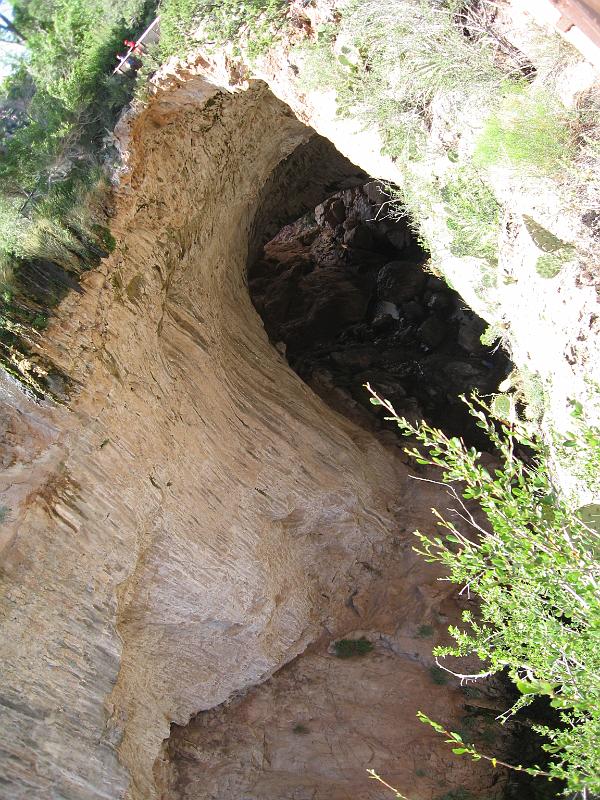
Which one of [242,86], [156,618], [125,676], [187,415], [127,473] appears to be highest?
[242,86]

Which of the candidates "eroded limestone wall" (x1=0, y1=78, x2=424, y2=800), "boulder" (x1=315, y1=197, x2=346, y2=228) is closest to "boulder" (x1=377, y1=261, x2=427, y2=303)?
"boulder" (x1=315, y1=197, x2=346, y2=228)

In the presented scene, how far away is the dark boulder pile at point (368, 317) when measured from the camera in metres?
10.2

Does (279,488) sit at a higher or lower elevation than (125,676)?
higher

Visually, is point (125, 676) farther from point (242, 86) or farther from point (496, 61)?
point (496, 61)

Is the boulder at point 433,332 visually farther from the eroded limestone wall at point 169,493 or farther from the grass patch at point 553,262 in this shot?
the grass patch at point 553,262

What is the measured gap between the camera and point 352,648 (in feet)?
25.8

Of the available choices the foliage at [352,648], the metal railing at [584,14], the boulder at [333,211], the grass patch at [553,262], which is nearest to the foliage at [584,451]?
the grass patch at [553,262]

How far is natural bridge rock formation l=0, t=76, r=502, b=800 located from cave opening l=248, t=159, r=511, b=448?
1.54 meters

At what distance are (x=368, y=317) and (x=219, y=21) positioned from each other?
22.9 feet

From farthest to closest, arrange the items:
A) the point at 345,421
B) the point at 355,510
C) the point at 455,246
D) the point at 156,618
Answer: the point at 345,421 < the point at 355,510 < the point at 156,618 < the point at 455,246

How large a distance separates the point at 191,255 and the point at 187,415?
1.77 metres

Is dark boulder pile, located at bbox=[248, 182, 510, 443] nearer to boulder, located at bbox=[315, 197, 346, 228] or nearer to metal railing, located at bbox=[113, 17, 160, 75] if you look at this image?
boulder, located at bbox=[315, 197, 346, 228]


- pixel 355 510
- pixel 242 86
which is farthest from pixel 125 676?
pixel 242 86

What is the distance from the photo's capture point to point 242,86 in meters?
5.43
